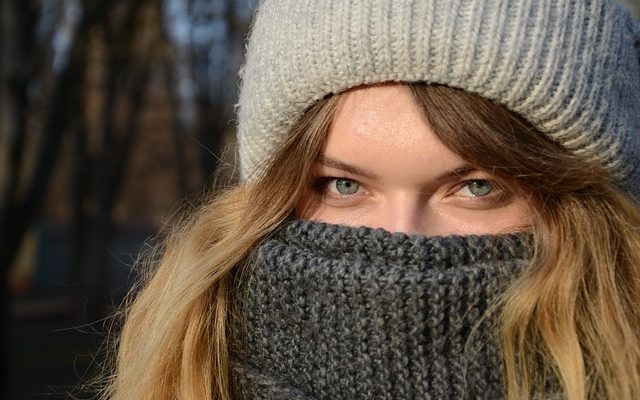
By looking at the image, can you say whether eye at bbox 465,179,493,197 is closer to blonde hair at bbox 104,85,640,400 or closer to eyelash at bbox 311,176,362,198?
blonde hair at bbox 104,85,640,400

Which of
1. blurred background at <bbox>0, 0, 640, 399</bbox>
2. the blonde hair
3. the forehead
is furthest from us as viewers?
blurred background at <bbox>0, 0, 640, 399</bbox>

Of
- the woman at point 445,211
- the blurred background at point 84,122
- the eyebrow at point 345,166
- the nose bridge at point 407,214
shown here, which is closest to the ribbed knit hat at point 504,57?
the woman at point 445,211

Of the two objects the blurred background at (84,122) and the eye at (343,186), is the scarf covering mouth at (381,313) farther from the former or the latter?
the blurred background at (84,122)

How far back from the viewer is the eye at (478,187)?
1.72 metres

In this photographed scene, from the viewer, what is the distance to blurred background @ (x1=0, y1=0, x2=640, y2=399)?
6.61 m

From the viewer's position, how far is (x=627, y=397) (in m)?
1.51

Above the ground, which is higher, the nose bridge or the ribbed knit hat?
the ribbed knit hat

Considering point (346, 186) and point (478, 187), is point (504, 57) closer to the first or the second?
point (478, 187)

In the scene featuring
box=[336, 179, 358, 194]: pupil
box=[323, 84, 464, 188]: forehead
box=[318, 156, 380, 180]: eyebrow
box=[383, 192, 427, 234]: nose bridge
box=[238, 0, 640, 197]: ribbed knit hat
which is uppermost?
box=[238, 0, 640, 197]: ribbed knit hat

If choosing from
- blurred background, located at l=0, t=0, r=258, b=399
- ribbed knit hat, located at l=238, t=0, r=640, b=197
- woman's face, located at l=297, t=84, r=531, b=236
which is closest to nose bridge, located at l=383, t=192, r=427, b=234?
woman's face, located at l=297, t=84, r=531, b=236

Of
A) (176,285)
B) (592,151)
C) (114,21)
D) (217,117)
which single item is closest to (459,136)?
(592,151)

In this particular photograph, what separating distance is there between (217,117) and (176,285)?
14.5 metres

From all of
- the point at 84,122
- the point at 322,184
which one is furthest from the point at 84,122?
the point at 322,184

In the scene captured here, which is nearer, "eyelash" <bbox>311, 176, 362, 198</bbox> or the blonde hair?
the blonde hair
